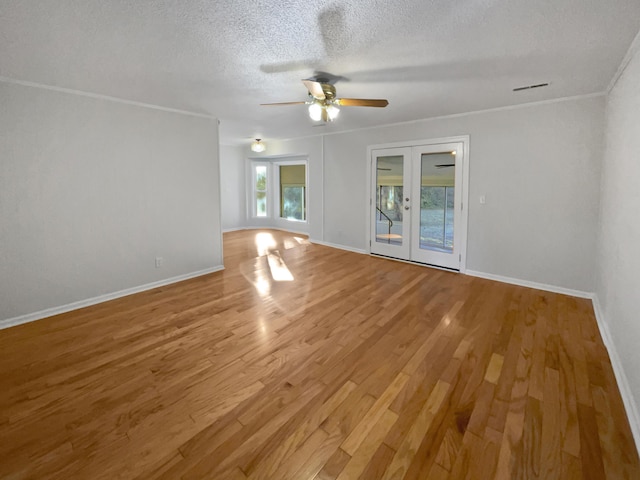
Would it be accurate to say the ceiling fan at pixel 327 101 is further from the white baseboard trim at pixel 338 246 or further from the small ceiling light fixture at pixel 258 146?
the small ceiling light fixture at pixel 258 146

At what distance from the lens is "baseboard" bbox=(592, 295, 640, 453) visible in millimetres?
1622

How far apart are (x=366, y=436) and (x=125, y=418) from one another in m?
1.45

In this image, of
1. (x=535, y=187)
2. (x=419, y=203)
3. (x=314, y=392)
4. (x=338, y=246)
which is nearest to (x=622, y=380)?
(x=314, y=392)

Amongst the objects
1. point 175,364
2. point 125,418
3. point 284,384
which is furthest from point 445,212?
point 125,418

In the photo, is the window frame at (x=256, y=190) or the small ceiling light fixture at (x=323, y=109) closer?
the small ceiling light fixture at (x=323, y=109)

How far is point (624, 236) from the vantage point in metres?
2.15

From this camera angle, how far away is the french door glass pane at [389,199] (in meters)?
5.20

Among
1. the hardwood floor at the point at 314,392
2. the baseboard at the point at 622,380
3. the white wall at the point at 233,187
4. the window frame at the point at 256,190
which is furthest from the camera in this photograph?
the window frame at the point at 256,190

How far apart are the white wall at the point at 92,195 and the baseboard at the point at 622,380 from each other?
476cm

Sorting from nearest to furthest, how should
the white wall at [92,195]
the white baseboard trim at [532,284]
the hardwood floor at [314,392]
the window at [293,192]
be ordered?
1. the hardwood floor at [314,392]
2. the white wall at [92,195]
3. the white baseboard trim at [532,284]
4. the window at [293,192]

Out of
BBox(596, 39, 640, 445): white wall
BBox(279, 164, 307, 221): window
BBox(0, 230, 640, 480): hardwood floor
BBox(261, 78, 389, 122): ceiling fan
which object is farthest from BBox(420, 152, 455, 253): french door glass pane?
BBox(279, 164, 307, 221): window

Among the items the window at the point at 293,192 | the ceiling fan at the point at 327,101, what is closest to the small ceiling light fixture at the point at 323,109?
the ceiling fan at the point at 327,101

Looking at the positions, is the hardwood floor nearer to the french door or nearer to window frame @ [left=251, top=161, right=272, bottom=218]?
the french door

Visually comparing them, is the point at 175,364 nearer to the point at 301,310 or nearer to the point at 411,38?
the point at 301,310
